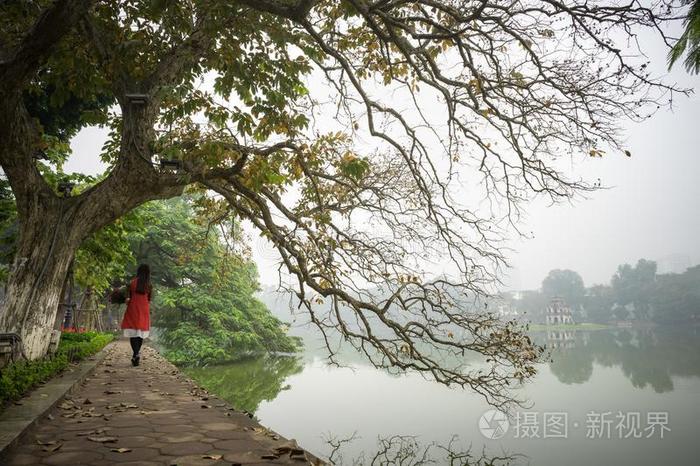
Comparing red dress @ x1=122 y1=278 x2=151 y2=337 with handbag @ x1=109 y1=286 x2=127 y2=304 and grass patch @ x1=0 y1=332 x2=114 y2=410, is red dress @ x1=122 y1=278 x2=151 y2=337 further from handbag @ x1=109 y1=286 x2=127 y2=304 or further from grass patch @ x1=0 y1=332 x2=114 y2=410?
grass patch @ x1=0 y1=332 x2=114 y2=410

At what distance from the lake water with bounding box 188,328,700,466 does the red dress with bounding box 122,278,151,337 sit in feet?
13.6

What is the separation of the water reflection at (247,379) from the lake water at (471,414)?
47mm

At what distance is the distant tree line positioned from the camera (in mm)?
67000

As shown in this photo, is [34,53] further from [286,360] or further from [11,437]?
[286,360]

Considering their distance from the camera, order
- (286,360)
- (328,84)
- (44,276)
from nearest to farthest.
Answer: (44,276) → (328,84) → (286,360)

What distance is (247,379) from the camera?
1672cm

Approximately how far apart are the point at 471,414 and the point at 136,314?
11.2 metres

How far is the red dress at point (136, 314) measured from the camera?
746cm

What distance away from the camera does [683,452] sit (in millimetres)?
12008

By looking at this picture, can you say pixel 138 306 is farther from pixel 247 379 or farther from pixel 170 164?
pixel 247 379

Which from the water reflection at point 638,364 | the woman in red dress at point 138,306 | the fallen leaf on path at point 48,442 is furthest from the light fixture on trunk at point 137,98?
the water reflection at point 638,364

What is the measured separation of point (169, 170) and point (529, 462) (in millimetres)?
10681

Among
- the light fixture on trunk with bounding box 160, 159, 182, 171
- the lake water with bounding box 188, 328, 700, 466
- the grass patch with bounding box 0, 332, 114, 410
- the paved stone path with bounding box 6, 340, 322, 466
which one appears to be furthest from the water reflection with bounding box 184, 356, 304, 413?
the light fixture on trunk with bounding box 160, 159, 182, 171

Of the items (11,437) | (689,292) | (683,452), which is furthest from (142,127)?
(689,292)
